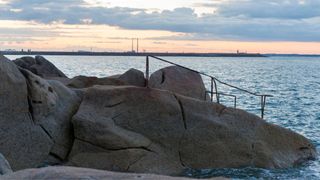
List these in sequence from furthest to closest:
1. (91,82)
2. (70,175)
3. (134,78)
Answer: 1. (134,78)
2. (91,82)
3. (70,175)

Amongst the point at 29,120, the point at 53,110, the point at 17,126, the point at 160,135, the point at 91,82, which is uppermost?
the point at 91,82

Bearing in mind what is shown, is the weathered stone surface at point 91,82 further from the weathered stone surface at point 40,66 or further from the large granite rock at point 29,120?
the weathered stone surface at point 40,66

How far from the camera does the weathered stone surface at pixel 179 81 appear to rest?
19.4m

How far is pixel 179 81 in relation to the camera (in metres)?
19.9

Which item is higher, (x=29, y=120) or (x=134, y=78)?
(x=134, y=78)

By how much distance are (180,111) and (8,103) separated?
14.8 ft

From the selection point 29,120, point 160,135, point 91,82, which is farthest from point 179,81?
point 29,120

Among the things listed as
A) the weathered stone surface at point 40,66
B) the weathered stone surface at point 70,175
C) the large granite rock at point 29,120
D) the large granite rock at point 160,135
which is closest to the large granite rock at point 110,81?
the large granite rock at point 160,135

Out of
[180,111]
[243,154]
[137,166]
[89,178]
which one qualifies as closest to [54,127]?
[137,166]

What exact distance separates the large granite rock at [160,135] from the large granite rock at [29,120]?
1.68 ft

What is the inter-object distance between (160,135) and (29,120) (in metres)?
3.43

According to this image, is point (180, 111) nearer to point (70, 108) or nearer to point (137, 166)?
point (137, 166)

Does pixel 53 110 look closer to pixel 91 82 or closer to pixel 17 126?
pixel 17 126

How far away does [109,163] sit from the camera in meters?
14.3
